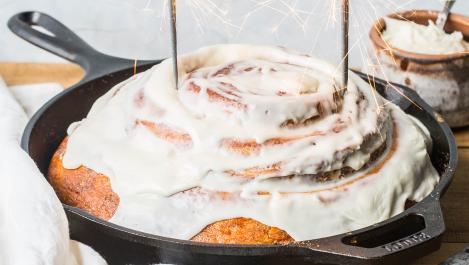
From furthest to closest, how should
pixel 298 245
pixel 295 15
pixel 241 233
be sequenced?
pixel 295 15 → pixel 241 233 → pixel 298 245

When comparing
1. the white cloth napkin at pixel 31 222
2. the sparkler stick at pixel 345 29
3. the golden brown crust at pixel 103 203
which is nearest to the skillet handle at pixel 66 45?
the golden brown crust at pixel 103 203

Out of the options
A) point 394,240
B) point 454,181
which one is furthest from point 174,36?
point 454,181

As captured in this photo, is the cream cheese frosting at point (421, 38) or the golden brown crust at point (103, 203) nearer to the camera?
the golden brown crust at point (103, 203)

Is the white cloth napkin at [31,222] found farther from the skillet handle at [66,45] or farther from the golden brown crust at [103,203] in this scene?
the skillet handle at [66,45]

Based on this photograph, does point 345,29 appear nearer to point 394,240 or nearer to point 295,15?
point 394,240

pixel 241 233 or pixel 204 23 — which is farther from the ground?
pixel 241 233

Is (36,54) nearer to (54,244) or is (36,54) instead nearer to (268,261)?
(54,244)
